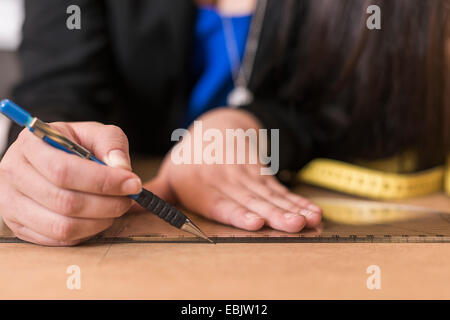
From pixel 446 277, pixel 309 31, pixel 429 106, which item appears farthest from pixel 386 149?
pixel 446 277

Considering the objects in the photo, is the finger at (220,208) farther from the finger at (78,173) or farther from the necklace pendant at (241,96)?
the necklace pendant at (241,96)

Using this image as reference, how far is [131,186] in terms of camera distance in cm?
34

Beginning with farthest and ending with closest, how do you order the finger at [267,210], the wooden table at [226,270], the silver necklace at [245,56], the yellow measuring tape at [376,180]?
the silver necklace at [245,56], the yellow measuring tape at [376,180], the finger at [267,210], the wooden table at [226,270]

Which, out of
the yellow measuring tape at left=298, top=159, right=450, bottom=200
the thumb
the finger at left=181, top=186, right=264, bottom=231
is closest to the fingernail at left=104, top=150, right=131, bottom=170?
the thumb

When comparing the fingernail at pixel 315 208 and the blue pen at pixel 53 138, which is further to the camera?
the fingernail at pixel 315 208

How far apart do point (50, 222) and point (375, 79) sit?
1.60 feet

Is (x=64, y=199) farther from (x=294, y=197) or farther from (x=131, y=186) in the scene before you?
(x=294, y=197)

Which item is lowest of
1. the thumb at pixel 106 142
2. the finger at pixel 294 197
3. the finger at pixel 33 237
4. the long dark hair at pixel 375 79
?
the finger at pixel 33 237

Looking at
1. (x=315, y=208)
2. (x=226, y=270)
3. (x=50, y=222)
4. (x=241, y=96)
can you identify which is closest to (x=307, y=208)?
(x=315, y=208)

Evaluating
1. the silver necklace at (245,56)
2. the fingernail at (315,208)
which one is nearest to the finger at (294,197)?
the fingernail at (315,208)

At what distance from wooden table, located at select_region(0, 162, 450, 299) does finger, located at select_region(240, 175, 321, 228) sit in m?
0.04

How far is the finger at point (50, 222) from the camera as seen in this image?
0.35 metres

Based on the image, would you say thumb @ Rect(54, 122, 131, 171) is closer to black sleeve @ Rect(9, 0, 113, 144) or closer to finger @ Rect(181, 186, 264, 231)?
finger @ Rect(181, 186, 264, 231)

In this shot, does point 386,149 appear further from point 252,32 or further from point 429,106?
point 252,32
